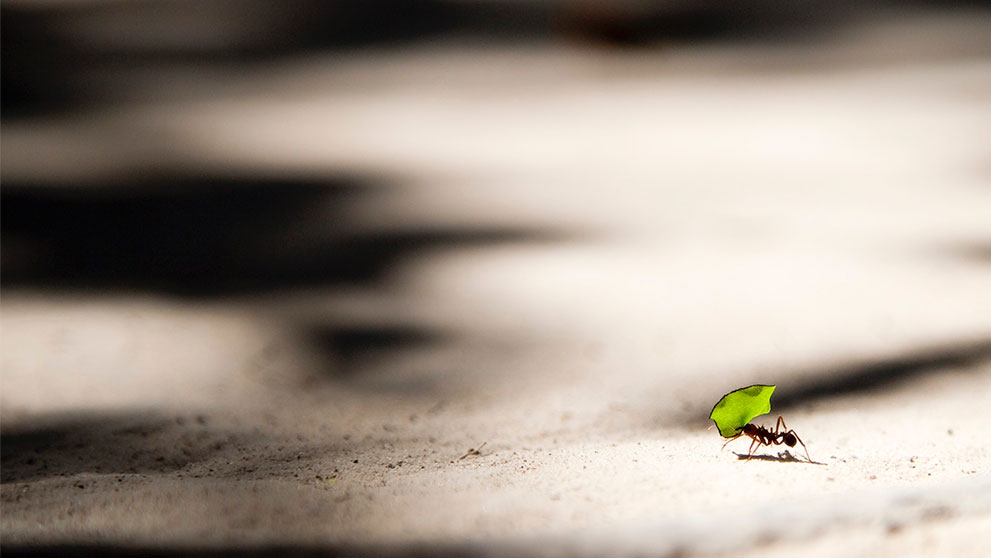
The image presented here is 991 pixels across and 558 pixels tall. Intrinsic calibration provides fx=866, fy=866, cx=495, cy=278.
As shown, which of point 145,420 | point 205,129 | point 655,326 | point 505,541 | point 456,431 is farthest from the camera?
point 205,129

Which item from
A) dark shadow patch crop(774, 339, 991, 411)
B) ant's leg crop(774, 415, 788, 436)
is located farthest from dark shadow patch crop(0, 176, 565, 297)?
ant's leg crop(774, 415, 788, 436)

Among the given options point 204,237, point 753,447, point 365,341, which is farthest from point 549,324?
point 204,237

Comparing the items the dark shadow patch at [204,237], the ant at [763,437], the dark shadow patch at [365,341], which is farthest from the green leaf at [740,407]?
the dark shadow patch at [204,237]

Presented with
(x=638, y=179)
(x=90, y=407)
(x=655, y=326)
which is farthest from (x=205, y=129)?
(x=655, y=326)

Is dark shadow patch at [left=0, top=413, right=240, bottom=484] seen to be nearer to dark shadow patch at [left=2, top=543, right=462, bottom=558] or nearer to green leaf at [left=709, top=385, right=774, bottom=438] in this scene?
dark shadow patch at [left=2, top=543, right=462, bottom=558]

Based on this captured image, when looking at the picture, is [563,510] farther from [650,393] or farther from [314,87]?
[314,87]

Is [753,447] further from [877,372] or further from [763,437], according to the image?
[877,372]
